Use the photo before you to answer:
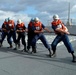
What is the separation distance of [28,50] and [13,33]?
1.45 m

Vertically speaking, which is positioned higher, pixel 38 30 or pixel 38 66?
pixel 38 30

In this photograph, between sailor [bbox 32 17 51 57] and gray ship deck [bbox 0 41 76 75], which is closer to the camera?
gray ship deck [bbox 0 41 76 75]

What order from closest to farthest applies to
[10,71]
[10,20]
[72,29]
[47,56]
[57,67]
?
1. [10,71]
2. [57,67]
3. [47,56]
4. [10,20]
5. [72,29]

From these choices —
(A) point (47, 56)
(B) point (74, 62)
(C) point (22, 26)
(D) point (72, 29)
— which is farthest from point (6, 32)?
(D) point (72, 29)

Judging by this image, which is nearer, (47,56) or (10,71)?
(10,71)

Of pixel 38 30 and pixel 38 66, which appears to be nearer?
pixel 38 66

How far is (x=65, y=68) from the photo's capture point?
784 centimetres

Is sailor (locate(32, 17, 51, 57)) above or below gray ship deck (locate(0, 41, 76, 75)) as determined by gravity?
above

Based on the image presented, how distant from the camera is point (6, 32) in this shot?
12.9m

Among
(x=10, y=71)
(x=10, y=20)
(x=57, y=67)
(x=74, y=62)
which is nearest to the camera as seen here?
(x=10, y=71)

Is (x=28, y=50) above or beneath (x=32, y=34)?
beneath

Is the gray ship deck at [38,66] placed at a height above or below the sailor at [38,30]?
below

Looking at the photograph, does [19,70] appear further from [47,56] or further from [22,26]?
[22,26]

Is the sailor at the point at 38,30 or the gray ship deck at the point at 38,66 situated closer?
the gray ship deck at the point at 38,66
